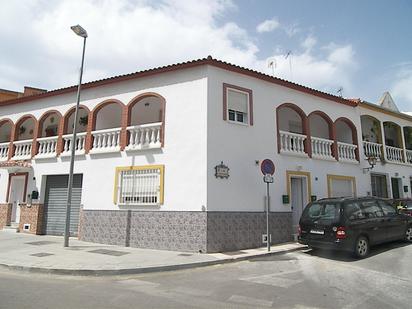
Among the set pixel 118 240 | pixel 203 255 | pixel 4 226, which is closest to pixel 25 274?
pixel 118 240

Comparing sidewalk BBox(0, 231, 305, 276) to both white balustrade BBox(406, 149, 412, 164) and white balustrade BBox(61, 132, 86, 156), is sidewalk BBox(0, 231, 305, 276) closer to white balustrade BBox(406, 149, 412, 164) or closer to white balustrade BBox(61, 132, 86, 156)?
white balustrade BBox(61, 132, 86, 156)

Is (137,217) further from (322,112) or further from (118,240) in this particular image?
(322,112)

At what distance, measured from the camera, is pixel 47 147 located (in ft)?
48.9

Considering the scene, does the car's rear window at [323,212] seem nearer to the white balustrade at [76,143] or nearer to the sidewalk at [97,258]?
the sidewalk at [97,258]

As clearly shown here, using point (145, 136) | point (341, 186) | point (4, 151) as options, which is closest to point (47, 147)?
point (4, 151)

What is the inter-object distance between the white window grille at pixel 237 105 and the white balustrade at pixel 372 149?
8.13 m

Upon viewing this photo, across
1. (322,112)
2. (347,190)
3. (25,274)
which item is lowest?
(25,274)

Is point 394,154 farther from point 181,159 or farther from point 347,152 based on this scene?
point 181,159

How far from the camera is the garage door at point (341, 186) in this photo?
14.7 meters

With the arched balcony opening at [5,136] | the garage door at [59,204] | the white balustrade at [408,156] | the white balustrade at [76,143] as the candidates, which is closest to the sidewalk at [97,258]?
the garage door at [59,204]

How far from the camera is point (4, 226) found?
597 inches

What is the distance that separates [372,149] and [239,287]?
13716 millimetres

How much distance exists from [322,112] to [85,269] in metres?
12.2

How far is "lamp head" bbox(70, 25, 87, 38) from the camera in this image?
11227 mm
